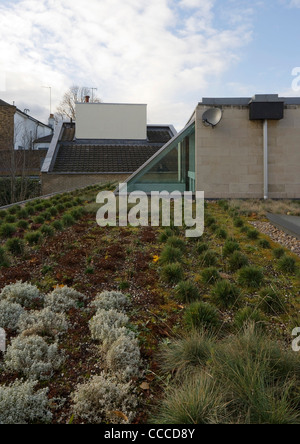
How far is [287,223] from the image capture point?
6.84m

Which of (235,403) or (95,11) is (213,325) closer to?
(235,403)

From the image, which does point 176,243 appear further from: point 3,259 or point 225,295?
point 3,259

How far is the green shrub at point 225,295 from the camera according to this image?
132 inches

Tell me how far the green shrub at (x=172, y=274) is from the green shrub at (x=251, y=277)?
2.44ft

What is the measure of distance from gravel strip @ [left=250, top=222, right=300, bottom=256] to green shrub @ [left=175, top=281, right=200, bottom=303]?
2.47 meters

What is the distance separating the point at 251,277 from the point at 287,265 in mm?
796

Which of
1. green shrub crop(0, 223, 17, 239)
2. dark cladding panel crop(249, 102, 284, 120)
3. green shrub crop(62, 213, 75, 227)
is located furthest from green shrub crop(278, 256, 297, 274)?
dark cladding panel crop(249, 102, 284, 120)

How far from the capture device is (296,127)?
10648 mm

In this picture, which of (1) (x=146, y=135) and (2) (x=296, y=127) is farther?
(1) (x=146, y=135)

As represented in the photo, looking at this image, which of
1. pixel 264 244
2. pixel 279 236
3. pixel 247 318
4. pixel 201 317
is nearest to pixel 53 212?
pixel 264 244

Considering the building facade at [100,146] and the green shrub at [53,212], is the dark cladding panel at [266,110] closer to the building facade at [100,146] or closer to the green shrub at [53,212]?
the green shrub at [53,212]

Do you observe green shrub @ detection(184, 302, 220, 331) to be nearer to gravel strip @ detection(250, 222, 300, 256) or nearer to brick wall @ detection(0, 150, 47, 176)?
gravel strip @ detection(250, 222, 300, 256)
